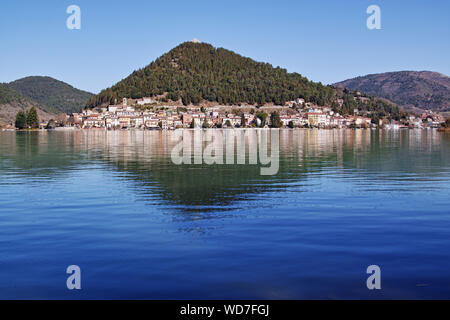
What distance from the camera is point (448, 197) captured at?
685 inches

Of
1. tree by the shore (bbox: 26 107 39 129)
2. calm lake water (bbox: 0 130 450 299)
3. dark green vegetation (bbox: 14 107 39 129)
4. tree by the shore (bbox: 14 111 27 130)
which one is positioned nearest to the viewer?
calm lake water (bbox: 0 130 450 299)

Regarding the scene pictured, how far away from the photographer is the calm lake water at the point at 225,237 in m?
8.43

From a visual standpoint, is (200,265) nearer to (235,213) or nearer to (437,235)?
(235,213)

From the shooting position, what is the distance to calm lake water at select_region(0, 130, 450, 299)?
8430 mm

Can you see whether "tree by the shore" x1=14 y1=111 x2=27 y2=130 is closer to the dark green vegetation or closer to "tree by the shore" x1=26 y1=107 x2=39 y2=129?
the dark green vegetation

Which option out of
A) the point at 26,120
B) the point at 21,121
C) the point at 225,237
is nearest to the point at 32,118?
the point at 26,120

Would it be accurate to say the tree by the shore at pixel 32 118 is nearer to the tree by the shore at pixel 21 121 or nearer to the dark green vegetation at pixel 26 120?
the dark green vegetation at pixel 26 120

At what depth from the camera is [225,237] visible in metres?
11.7

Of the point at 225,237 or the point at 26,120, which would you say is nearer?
the point at 225,237

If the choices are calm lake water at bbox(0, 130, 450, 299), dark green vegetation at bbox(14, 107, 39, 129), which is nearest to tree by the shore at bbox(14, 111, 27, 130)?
dark green vegetation at bbox(14, 107, 39, 129)

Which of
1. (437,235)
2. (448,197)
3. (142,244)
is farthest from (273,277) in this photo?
(448,197)

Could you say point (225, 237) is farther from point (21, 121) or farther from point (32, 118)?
point (32, 118)

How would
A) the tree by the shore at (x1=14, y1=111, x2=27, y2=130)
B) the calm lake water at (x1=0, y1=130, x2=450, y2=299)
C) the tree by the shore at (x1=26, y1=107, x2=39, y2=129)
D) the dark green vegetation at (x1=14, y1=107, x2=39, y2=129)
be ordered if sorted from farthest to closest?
the tree by the shore at (x1=26, y1=107, x2=39, y2=129), the dark green vegetation at (x1=14, y1=107, x2=39, y2=129), the tree by the shore at (x1=14, y1=111, x2=27, y2=130), the calm lake water at (x1=0, y1=130, x2=450, y2=299)
